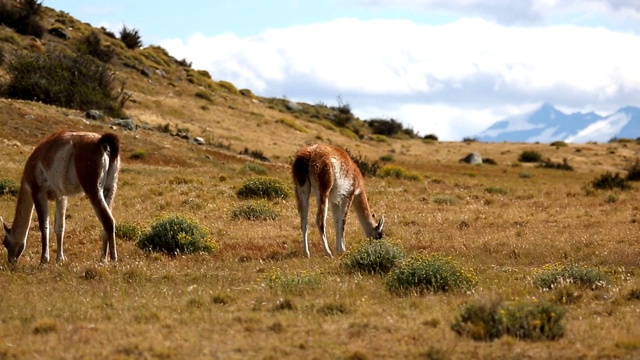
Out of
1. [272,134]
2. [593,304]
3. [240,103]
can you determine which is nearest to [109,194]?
[593,304]

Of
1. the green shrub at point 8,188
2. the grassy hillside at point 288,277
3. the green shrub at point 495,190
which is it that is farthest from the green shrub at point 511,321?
the green shrub at point 495,190

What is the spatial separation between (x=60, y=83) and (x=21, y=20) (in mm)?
19628

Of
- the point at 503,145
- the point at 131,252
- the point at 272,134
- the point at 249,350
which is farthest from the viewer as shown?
the point at 503,145

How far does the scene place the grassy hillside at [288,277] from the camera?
32.3ft

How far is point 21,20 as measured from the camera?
6594 cm

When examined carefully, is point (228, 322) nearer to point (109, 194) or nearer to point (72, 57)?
point (109, 194)

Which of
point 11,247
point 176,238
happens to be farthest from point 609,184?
point 11,247

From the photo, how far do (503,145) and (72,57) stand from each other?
36274 millimetres

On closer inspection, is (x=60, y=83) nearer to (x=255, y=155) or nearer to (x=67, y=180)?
(x=255, y=155)

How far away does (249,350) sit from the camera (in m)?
9.58

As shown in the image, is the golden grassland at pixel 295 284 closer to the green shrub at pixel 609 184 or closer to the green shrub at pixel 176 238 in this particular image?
the green shrub at pixel 176 238

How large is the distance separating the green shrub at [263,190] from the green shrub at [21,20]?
146ft

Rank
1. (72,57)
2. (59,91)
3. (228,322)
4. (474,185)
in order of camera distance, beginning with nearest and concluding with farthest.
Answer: (228,322) < (474,185) < (59,91) < (72,57)

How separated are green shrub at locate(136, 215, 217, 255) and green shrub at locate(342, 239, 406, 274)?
3620 mm
